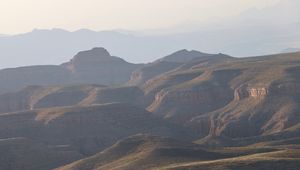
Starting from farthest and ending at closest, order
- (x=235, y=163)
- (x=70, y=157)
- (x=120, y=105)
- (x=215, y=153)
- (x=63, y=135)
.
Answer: (x=120, y=105)
(x=63, y=135)
(x=70, y=157)
(x=215, y=153)
(x=235, y=163)

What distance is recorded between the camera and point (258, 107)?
199 m

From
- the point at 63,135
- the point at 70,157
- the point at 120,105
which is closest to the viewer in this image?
the point at 70,157

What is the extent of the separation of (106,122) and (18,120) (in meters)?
22.4

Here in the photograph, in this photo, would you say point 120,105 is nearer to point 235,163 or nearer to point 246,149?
point 246,149

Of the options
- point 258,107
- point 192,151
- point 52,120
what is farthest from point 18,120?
point 192,151

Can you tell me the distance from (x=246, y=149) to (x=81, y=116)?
230ft

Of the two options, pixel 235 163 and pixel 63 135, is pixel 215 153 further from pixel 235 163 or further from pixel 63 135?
pixel 63 135

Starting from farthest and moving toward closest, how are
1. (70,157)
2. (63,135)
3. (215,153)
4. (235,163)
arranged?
(63,135) < (70,157) < (215,153) < (235,163)

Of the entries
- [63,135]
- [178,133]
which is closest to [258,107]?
[178,133]

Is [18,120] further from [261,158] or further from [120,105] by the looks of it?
[261,158]

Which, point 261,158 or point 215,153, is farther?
point 215,153

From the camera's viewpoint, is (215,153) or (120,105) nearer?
(215,153)

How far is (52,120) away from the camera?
186 metres

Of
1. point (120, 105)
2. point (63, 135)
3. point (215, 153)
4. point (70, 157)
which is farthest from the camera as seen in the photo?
point (120, 105)
